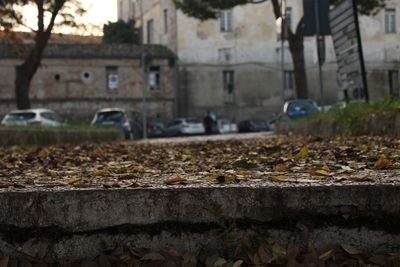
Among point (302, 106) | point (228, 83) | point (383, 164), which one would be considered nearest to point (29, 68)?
point (302, 106)

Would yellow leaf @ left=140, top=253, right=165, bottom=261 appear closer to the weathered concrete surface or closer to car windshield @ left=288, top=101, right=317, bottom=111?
the weathered concrete surface

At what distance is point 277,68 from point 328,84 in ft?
14.7

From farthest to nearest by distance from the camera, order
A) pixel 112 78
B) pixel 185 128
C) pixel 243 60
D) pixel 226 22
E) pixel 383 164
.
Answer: pixel 226 22 → pixel 243 60 → pixel 112 78 → pixel 185 128 → pixel 383 164

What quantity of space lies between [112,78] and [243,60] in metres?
10.5

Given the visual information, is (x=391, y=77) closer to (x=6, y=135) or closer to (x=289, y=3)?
(x=289, y=3)

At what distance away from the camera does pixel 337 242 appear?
7.75 feet

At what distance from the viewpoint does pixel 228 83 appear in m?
46.1

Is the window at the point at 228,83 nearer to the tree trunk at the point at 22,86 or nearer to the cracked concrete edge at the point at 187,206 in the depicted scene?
the tree trunk at the point at 22,86

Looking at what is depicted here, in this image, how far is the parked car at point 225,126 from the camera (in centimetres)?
4112

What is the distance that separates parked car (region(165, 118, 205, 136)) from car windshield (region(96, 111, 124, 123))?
40.9 ft

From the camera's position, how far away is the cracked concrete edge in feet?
7.71

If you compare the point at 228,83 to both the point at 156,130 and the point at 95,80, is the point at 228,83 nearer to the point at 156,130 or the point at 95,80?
the point at 156,130

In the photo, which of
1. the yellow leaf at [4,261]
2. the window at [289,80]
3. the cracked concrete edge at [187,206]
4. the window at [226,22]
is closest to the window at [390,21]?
the window at [289,80]

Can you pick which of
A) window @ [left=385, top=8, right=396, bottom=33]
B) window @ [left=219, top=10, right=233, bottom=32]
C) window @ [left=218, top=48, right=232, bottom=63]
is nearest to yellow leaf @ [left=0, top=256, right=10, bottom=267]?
window @ [left=218, top=48, right=232, bottom=63]
